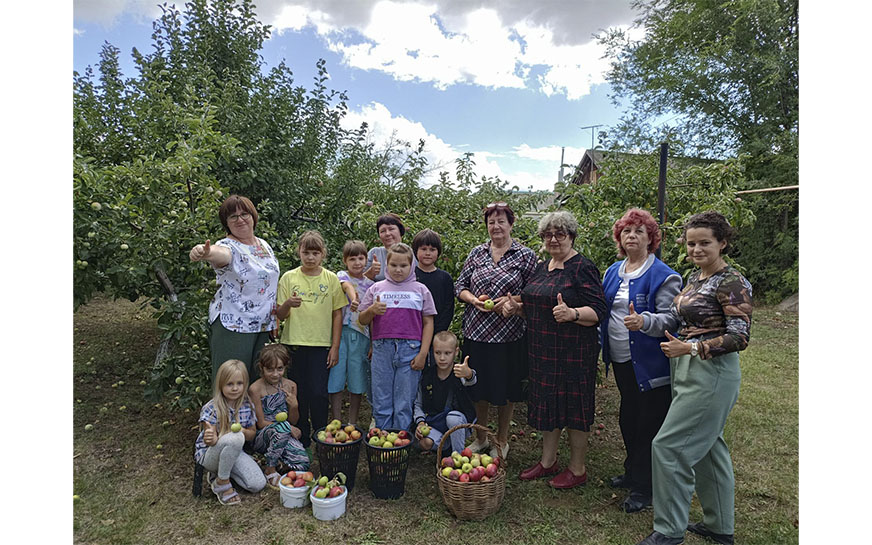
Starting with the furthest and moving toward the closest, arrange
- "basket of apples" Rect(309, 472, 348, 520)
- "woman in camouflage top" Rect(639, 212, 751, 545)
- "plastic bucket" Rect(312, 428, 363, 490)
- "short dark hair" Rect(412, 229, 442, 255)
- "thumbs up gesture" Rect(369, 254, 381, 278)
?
"thumbs up gesture" Rect(369, 254, 381, 278) < "short dark hair" Rect(412, 229, 442, 255) < "plastic bucket" Rect(312, 428, 363, 490) < "basket of apples" Rect(309, 472, 348, 520) < "woman in camouflage top" Rect(639, 212, 751, 545)

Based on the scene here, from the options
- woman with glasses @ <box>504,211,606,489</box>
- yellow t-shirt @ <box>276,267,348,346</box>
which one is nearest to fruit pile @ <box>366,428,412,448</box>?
yellow t-shirt @ <box>276,267,348,346</box>

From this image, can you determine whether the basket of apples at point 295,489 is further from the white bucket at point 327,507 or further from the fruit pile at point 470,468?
the fruit pile at point 470,468

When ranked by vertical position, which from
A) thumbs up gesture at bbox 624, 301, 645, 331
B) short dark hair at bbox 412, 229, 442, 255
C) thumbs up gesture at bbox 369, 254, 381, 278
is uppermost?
short dark hair at bbox 412, 229, 442, 255

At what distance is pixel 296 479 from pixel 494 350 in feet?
4.84

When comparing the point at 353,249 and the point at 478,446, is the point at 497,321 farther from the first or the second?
the point at 353,249

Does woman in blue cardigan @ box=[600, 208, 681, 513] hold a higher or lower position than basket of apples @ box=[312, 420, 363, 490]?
higher

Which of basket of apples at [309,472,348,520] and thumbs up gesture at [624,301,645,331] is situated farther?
basket of apples at [309,472,348,520]

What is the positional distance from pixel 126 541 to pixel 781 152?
49.3 feet

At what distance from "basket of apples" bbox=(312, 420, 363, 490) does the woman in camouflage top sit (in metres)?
1.72

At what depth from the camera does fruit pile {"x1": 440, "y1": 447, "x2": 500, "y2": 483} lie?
3057 millimetres

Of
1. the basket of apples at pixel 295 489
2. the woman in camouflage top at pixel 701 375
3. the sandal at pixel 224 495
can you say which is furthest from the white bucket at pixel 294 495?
the woman in camouflage top at pixel 701 375

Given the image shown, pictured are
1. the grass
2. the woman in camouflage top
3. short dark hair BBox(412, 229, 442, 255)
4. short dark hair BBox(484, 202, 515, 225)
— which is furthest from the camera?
short dark hair BBox(412, 229, 442, 255)

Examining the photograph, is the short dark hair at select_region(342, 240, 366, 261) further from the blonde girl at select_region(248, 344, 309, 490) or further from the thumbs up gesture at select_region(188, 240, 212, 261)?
the thumbs up gesture at select_region(188, 240, 212, 261)

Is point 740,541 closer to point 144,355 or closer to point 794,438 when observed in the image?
point 794,438
